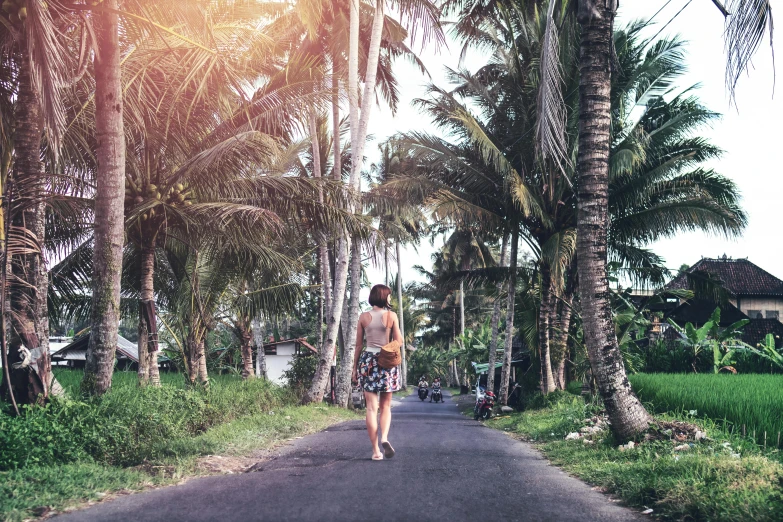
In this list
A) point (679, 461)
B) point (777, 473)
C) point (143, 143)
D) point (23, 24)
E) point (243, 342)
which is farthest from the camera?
point (243, 342)

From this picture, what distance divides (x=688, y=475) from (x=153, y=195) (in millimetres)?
9031

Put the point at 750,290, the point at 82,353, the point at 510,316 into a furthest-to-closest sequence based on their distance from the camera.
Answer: the point at 82,353
the point at 750,290
the point at 510,316

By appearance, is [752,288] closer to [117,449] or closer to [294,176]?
[294,176]

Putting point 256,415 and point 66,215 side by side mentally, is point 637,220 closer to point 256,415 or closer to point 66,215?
point 256,415

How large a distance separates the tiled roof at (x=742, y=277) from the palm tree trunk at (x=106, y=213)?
28.6 m

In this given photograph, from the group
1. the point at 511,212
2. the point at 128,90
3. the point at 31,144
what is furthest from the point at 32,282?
the point at 511,212

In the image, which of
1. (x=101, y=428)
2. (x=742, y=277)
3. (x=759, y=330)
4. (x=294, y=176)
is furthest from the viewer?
(x=742, y=277)

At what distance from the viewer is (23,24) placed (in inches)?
300

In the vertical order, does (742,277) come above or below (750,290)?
above

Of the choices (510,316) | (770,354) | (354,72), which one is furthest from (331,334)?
(770,354)

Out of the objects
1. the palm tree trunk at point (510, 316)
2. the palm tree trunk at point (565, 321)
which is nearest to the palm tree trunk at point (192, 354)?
the palm tree trunk at point (510, 316)

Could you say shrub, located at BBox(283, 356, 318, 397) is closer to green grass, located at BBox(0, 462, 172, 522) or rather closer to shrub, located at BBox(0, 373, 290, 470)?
shrub, located at BBox(0, 373, 290, 470)

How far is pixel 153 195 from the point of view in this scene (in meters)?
11.1

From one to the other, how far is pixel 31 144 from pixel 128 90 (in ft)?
9.23
